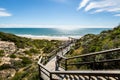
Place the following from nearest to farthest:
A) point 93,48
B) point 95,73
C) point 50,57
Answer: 1. point 95,73
2. point 93,48
3. point 50,57

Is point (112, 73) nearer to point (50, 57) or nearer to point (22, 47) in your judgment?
point (50, 57)

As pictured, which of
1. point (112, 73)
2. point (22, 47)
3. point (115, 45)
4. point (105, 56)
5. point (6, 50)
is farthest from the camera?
point (22, 47)

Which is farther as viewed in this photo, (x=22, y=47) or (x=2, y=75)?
(x=22, y=47)

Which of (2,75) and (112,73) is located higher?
(112,73)

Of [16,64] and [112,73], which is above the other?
[112,73]

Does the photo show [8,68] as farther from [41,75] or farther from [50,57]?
[41,75]

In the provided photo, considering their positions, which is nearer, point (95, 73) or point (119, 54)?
point (95, 73)

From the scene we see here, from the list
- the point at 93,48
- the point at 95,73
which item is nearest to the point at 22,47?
the point at 93,48

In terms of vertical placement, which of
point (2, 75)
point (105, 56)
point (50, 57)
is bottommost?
point (2, 75)

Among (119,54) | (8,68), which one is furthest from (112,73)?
(8,68)
